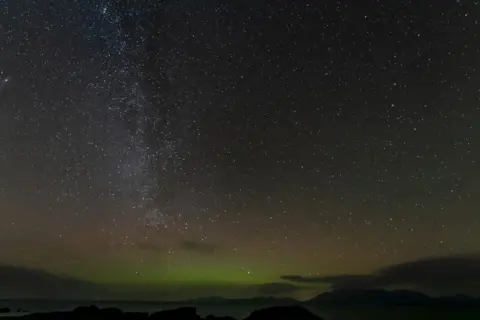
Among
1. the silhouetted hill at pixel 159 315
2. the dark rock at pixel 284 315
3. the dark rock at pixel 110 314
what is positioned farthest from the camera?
the dark rock at pixel 110 314

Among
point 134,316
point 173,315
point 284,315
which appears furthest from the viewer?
point 134,316

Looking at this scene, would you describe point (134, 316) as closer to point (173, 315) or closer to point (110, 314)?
point (110, 314)

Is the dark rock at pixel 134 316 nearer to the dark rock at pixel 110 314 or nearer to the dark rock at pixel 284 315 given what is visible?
the dark rock at pixel 110 314

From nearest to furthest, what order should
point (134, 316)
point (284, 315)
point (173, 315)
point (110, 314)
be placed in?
point (284, 315), point (110, 314), point (173, 315), point (134, 316)

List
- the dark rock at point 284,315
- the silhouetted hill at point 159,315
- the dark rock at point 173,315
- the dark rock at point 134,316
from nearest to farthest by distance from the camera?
1. the dark rock at point 284,315
2. the silhouetted hill at point 159,315
3. the dark rock at point 173,315
4. the dark rock at point 134,316

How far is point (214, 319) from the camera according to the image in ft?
129

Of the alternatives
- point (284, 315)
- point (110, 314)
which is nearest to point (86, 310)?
point (110, 314)

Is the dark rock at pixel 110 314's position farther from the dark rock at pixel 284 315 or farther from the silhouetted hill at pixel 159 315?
the dark rock at pixel 284 315

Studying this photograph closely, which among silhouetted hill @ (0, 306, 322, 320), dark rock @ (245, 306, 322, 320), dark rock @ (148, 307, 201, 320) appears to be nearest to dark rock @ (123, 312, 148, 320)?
silhouetted hill @ (0, 306, 322, 320)

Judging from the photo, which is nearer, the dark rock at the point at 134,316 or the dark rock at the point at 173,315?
the dark rock at the point at 173,315

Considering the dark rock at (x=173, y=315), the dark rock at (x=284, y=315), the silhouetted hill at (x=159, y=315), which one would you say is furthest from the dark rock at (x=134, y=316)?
the dark rock at (x=284, y=315)

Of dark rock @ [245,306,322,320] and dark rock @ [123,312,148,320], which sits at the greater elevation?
dark rock @ [123,312,148,320]

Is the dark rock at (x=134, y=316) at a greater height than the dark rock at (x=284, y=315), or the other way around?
the dark rock at (x=134, y=316)

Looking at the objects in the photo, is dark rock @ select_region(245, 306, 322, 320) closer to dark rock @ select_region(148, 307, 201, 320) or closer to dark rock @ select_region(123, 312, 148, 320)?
dark rock @ select_region(148, 307, 201, 320)
